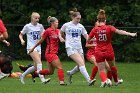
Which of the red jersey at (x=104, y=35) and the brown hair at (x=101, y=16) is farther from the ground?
the brown hair at (x=101, y=16)

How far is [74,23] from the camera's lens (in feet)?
61.0

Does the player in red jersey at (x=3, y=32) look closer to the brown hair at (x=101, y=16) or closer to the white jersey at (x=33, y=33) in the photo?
the white jersey at (x=33, y=33)

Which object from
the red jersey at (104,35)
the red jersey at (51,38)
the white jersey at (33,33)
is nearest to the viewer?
the red jersey at (104,35)

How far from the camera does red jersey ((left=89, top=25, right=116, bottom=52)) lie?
17.0m

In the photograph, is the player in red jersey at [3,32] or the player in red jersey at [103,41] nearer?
the player in red jersey at [103,41]

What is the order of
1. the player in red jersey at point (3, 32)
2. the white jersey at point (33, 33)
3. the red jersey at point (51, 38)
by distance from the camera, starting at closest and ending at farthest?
1. the red jersey at point (51, 38)
2. the player in red jersey at point (3, 32)
3. the white jersey at point (33, 33)

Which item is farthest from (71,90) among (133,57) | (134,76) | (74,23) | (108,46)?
(133,57)

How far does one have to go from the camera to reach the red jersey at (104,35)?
16984 millimetres

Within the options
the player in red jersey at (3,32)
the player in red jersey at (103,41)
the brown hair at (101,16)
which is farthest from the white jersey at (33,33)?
the brown hair at (101,16)

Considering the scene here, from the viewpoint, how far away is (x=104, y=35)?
17016 millimetres

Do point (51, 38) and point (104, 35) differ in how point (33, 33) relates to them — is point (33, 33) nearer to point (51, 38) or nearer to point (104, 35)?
point (51, 38)

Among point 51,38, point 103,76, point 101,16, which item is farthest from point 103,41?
point 51,38

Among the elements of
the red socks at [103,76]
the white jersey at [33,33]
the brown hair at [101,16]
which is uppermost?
the brown hair at [101,16]

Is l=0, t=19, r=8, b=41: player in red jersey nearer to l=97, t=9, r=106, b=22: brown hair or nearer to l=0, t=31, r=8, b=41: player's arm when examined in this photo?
l=0, t=31, r=8, b=41: player's arm
